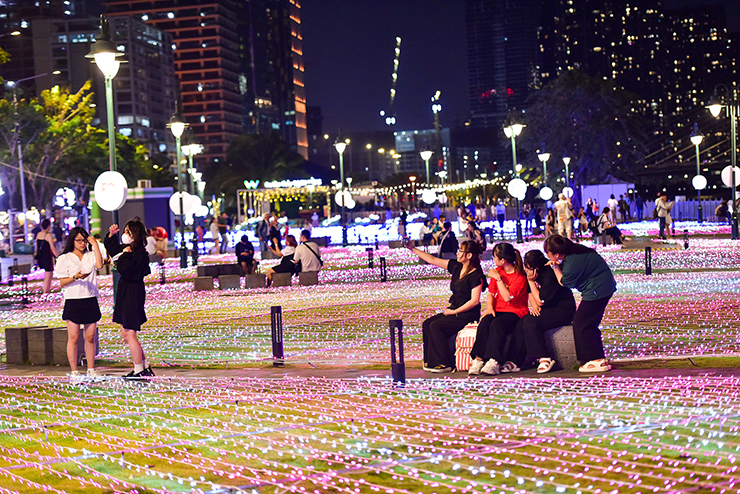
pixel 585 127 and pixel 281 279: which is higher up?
pixel 585 127

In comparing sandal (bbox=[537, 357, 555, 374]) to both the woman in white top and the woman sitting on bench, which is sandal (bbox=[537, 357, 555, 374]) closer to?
the woman in white top

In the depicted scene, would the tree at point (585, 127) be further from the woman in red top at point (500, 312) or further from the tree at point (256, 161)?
the woman in red top at point (500, 312)

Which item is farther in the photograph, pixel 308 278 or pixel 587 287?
pixel 308 278

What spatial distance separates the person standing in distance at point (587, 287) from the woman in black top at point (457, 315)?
3.20 feet

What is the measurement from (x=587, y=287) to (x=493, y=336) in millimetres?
1091

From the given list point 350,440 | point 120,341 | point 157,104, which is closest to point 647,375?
point 350,440

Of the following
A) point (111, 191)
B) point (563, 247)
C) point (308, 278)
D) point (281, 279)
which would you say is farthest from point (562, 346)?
point (281, 279)

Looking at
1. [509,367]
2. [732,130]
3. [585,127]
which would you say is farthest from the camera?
[585,127]

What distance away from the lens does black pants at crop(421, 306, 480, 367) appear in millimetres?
10242

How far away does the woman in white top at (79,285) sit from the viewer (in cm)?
1060

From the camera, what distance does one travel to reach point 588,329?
9.64 m

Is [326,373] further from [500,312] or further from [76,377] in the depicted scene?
[76,377]

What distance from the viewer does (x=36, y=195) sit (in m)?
64.8

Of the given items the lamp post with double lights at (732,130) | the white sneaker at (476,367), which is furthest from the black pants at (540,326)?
the lamp post with double lights at (732,130)
